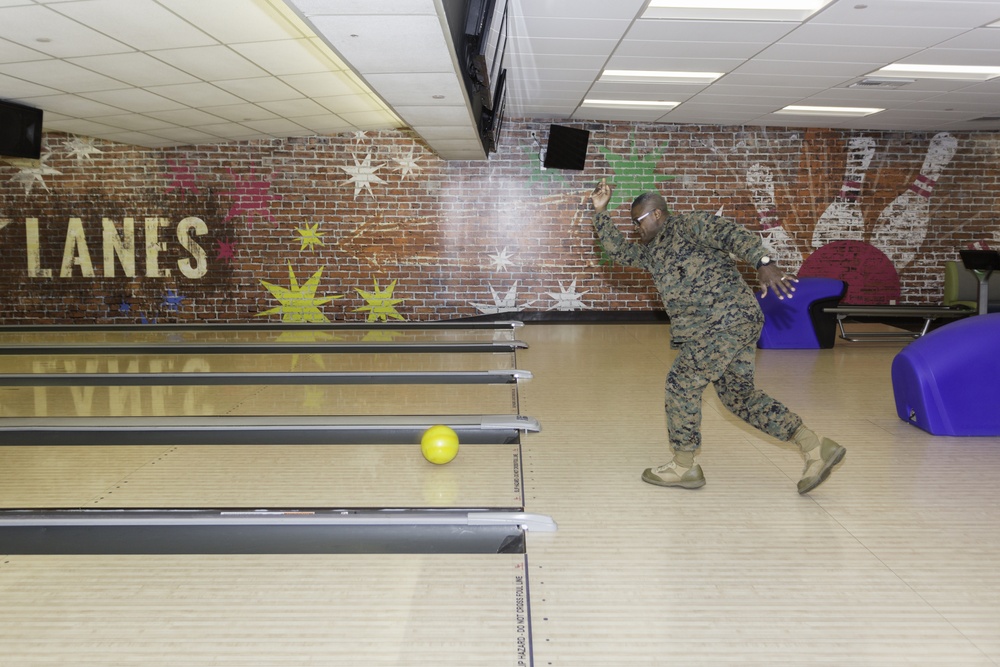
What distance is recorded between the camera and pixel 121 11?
12.5 feet

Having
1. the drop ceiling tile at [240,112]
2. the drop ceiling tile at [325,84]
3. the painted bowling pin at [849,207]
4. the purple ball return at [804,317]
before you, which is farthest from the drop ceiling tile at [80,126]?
the painted bowling pin at [849,207]

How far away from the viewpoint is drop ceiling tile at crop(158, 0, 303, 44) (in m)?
3.80

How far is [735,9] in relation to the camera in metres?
4.16

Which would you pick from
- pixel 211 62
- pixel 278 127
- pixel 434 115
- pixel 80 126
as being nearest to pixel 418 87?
pixel 434 115

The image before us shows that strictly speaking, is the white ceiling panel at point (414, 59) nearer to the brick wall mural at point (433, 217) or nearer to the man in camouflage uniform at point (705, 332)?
the brick wall mural at point (433, 217)

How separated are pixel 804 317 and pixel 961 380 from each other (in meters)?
2.89

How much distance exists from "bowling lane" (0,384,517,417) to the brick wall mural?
356 cm

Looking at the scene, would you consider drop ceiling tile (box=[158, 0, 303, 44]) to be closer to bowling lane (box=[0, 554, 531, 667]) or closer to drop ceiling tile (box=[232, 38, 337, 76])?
drop ceiling tile (box=[232, 38, 337, 76])

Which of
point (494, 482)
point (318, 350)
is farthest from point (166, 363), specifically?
point (494, 482)

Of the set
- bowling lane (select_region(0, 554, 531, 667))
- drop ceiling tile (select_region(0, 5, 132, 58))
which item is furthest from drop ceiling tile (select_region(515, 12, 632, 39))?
bowling lane (select_region(0, 554, 531, 667))

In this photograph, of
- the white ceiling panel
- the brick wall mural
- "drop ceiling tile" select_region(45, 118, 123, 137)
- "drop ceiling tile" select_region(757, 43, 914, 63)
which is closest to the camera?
the white ceiling panel

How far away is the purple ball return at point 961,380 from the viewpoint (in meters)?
3.72

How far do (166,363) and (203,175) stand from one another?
335cm

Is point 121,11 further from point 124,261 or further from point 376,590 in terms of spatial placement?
point 124,261
